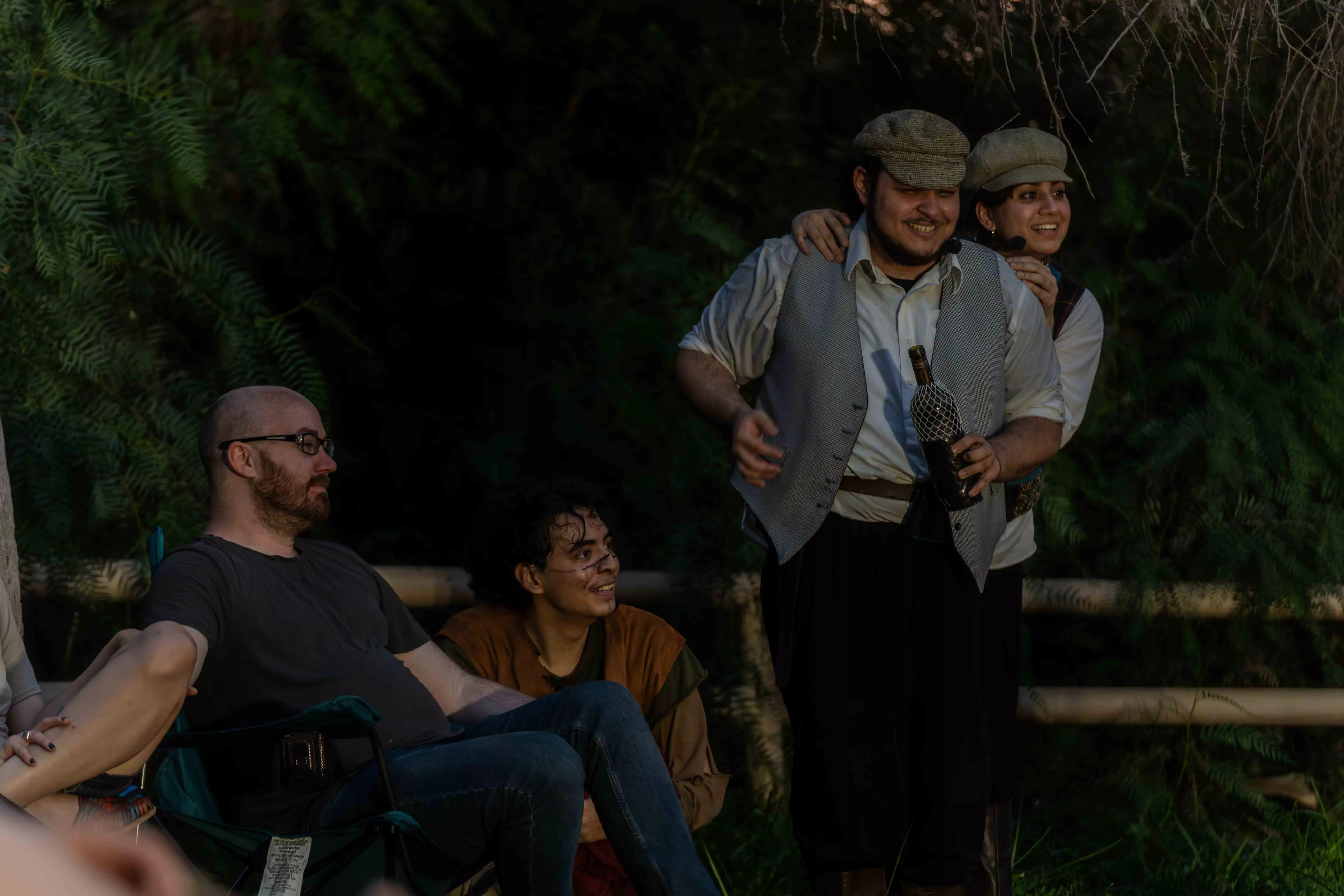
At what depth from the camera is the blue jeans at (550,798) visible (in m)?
2.79

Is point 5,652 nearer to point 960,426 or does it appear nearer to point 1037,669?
point 960,426

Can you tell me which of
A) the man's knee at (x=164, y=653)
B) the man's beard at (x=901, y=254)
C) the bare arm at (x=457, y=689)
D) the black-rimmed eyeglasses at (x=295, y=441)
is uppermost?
the man's beard at (x=901, y=254)

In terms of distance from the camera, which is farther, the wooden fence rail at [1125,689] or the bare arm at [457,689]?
the wooden fence rail at [1125,689]

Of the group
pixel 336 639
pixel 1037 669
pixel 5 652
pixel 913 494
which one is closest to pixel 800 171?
pixel 1037 669

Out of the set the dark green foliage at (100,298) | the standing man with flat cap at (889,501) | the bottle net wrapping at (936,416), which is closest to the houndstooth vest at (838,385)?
the standing man with flat cap at (889,501)

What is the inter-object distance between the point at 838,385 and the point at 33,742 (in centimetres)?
161

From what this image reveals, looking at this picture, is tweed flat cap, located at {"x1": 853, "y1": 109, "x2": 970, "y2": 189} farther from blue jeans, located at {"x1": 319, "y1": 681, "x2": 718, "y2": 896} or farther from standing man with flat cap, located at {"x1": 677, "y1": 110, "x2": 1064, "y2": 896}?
blue jeans, located at {"x1": 319, "y1": 681, "x2": 718, "y2": 896}

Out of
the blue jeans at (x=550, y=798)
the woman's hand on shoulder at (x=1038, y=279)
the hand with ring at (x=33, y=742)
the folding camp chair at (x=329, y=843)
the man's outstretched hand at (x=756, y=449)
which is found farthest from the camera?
the woman's hand on shoulder at (x=1038, y=279)

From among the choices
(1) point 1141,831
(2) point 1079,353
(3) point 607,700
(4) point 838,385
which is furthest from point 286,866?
(1) point 1141,831

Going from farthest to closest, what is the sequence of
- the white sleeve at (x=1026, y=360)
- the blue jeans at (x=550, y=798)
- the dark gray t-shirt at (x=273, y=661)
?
the white sleeve at (x=1026, y=360), the dark gray t-shirt at (x=273, y=661), the blue jeans at (x=550, y=798)

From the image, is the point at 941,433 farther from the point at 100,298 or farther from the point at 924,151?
the point at 100,298

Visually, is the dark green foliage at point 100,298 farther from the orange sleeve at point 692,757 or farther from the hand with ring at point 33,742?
the hand with ring at point 33,742

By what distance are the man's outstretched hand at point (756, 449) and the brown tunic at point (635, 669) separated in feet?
1.83

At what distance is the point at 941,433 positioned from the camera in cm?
299
